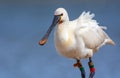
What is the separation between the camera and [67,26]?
4.40ft

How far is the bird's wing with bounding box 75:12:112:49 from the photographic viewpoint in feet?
4.50

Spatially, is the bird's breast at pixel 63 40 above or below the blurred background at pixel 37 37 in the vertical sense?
below

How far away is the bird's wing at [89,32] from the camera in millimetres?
1371

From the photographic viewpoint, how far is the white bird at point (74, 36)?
1.32 meters

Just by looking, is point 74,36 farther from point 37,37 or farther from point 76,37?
point 37,37

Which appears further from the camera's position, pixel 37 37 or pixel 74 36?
pixel 37 37

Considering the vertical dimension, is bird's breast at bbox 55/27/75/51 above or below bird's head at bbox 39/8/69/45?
below

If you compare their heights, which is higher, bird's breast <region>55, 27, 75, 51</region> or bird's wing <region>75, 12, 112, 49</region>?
bird's wing <region>75, 12, 112, 49</region>

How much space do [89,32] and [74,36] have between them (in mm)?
79

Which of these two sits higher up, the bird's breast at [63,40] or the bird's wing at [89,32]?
the bird's wing at [89,32]

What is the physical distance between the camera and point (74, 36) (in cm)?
135

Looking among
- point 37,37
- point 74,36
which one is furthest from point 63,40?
point 37,37

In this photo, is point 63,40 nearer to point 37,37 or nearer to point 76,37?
point 76,37

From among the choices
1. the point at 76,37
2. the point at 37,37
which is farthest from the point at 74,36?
the point at 37,37
